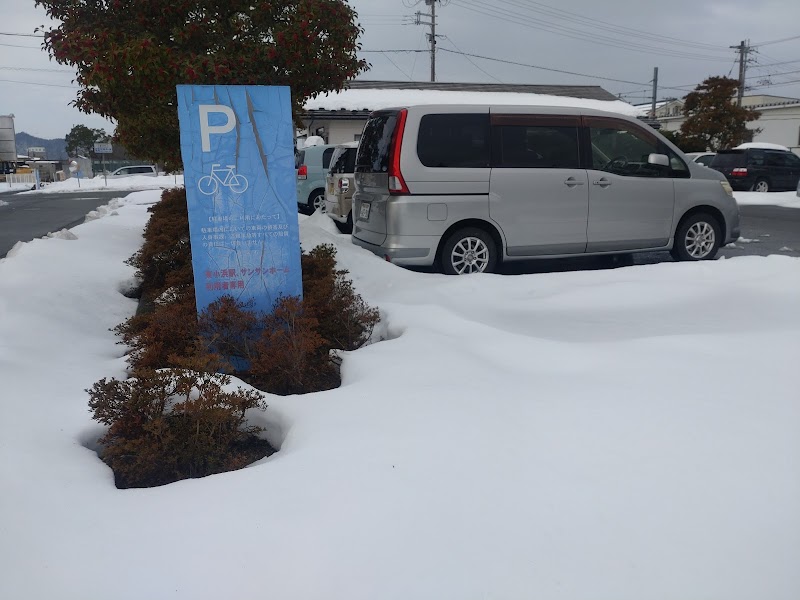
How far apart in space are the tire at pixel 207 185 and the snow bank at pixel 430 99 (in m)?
19.9

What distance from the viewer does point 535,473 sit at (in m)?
2.63

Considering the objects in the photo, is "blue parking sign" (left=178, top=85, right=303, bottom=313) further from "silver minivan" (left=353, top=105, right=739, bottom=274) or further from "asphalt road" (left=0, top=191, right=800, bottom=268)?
"asphalt road" (left=0, top=191, right=800, bottom=268)

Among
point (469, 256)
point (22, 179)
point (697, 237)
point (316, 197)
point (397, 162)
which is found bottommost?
point (469, 256)

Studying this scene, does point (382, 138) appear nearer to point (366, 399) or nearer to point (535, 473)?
point (366, 399)

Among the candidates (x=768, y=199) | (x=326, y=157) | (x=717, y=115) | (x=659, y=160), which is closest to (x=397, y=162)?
(x=659, y=160)

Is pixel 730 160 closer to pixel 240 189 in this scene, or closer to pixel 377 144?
pixel 377 144

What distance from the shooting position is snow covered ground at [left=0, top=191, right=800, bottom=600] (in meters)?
2.13

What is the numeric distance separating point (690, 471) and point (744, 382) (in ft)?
3.33

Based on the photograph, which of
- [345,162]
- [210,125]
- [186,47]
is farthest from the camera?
[345,162]

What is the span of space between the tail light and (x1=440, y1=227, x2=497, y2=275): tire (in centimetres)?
76

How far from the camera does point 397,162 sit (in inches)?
267

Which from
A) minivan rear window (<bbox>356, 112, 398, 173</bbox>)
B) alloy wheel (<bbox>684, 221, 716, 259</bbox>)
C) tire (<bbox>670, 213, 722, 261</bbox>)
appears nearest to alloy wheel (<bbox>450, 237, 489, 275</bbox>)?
minivan rear window (<bbox>356, 112, 398, 173</bbox>)

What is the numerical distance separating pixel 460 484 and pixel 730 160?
77.3 feet

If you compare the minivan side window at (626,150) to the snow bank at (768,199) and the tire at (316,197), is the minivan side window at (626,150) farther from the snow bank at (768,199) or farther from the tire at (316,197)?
the snow bank at (768,199)
